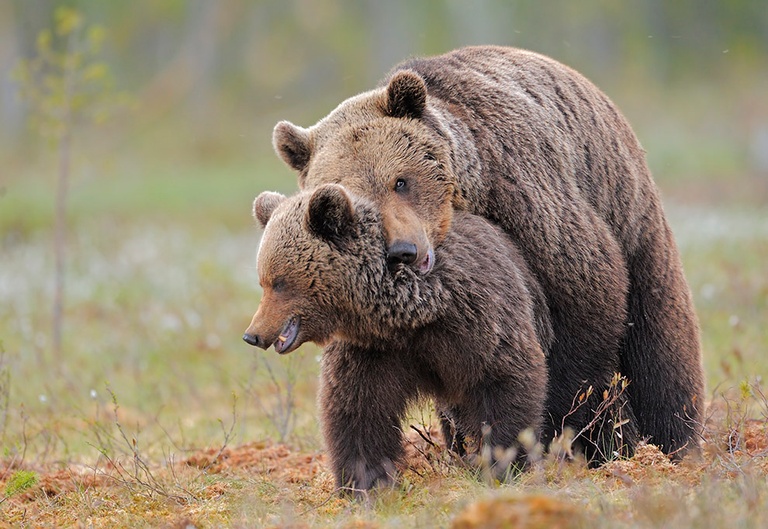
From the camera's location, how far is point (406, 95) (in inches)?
218

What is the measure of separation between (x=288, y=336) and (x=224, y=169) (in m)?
27.5

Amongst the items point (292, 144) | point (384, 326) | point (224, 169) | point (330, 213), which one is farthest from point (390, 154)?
point (224, 169)

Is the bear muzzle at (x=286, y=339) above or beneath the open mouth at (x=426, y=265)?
beneath

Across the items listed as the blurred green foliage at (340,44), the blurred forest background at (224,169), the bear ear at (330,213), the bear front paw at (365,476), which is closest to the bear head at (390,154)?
the bear ear at (330,213)

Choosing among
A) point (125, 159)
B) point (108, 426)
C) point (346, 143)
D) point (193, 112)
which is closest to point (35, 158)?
point (125, 159)

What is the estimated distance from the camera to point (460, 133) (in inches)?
222

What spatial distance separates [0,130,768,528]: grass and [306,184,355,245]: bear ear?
4.26 ft

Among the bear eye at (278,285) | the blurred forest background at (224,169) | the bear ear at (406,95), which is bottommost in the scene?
the blurred forest background at (224,169)

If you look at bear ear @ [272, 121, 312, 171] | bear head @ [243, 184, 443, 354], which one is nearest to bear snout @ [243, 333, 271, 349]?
bear head @ [243, 184, 443, 354]

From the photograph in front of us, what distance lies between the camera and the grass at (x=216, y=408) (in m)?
4.43

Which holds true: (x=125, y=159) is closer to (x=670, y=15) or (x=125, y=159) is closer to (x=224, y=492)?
(x=670, y=15)

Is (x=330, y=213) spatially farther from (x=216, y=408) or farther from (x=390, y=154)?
(x=216, y=408)

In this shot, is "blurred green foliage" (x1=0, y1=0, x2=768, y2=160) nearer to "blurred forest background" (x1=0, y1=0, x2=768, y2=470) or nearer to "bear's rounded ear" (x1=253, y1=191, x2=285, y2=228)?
"blurred forest background" (x1=0, y1=0, x2=768, y2=470)

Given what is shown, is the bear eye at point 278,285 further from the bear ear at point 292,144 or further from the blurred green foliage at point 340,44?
the blurred green foliage at point 340,44
